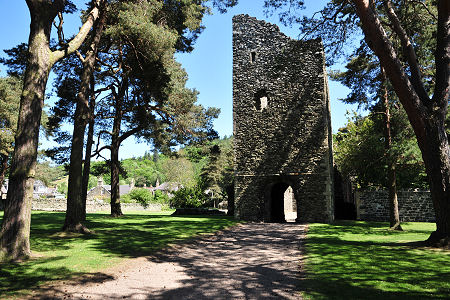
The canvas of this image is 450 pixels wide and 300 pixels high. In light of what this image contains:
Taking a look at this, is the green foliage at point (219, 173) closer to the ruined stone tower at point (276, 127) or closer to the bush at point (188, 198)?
the bush at point (188, 198)

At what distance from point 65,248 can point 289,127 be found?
40.9ft

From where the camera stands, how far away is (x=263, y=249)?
855cm

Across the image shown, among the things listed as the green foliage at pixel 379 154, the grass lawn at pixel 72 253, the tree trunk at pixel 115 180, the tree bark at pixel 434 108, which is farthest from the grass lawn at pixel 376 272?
the tree trunk at pixel 115 180

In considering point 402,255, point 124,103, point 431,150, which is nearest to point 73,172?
point 124,103

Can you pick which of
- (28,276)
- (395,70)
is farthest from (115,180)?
(395,70)

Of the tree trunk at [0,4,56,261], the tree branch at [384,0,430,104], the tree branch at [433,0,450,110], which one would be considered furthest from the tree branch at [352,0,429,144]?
the tree trunk at [0,4,56,261]

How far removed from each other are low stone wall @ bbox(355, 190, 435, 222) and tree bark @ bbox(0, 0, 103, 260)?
18.8 m

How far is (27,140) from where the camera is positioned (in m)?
6.67

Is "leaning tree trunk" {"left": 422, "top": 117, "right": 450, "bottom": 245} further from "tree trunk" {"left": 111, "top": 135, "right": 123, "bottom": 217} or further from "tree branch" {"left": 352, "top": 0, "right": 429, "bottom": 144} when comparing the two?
"tree trunk" {"left": 111, "top": 135, "right": 123, "bottom": 217}

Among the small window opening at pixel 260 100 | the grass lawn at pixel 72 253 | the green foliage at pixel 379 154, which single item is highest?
the small window opening at pixel 260 100

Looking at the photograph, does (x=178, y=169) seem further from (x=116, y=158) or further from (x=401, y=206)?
(x=401, y=206)

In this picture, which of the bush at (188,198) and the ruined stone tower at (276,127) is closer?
the ruined stone tower at (276,127)

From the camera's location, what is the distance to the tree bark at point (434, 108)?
758 centimetres

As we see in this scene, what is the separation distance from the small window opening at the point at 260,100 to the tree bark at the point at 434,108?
916cm
